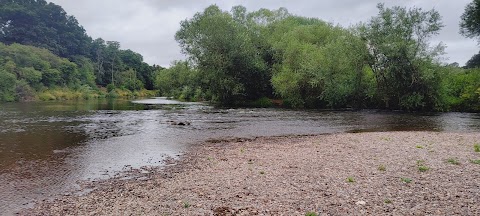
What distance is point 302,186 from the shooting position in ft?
36.0

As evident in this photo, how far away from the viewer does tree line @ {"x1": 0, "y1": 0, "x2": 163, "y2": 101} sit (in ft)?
277

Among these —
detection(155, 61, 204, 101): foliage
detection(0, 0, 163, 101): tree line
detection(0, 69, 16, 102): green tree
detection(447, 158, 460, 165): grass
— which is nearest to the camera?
detection(447, 158, 460, 165): grass

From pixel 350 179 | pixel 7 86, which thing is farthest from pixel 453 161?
pixel 7 86

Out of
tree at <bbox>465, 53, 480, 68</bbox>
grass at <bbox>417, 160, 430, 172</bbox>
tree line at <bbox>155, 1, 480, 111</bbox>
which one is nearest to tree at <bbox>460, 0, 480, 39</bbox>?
tree line at <bbox>155, 1, 480, 111</bbox>

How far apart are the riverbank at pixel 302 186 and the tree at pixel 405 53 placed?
3024 cm

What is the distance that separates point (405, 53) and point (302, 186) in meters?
39.6

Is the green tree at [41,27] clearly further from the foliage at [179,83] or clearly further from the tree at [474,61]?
the tree at [474,61]

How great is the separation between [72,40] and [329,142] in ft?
498

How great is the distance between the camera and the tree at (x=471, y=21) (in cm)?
4778

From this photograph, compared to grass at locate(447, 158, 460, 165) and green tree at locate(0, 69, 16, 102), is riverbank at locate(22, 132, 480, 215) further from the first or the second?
green tree at locate(0, 69, 16, 102)

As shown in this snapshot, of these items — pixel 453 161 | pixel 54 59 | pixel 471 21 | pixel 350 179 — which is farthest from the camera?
pixel 54 59

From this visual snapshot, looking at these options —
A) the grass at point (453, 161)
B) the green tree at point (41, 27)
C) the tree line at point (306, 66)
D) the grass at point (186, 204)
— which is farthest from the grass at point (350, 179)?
the green tree at point (41, 27)

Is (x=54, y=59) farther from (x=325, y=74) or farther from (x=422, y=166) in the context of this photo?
(x=422, y=166)

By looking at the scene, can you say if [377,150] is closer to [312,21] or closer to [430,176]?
[430,176]
